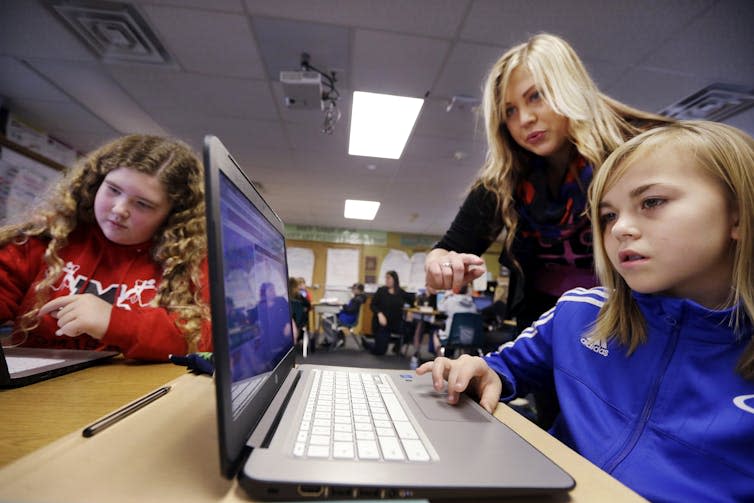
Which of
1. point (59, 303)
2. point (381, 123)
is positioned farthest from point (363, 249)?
point (59, 303)

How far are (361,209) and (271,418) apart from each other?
18.9 ft

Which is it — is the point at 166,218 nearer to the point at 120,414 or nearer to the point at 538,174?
the point at 120,414

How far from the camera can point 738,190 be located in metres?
0.52

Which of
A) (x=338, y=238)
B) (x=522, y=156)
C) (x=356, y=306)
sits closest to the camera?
(x=522, y=156)

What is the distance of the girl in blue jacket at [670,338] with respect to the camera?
0.45m

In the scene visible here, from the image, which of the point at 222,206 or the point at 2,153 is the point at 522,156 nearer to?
the point at 222,206

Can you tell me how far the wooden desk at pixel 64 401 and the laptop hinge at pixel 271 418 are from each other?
193mm

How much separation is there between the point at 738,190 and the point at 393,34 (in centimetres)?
190

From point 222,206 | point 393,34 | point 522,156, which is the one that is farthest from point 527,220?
point 393,34

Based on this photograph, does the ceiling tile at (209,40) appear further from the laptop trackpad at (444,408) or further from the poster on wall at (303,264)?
the poster on wall at (303,264)

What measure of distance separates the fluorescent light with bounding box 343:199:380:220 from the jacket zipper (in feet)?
16.6

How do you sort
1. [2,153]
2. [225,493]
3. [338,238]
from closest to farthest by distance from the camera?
1. [225,493]
2. [2,153]
3. [338,238]

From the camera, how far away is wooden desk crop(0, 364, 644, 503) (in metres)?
0.24

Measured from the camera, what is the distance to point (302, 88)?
2.33 meters
